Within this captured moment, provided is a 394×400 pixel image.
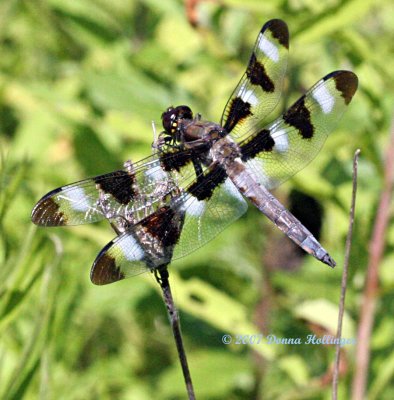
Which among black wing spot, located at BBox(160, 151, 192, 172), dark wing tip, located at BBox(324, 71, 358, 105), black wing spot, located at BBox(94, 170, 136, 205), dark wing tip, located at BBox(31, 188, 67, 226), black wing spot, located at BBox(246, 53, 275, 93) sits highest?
black wing spot, located at BBox(246, 53, 275, 93)

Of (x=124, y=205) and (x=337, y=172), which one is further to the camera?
(x=337, y=172)

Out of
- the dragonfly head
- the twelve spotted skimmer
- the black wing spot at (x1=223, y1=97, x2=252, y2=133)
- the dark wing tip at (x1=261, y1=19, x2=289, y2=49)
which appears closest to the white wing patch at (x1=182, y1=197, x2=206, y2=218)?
the twelve spotted skimmer

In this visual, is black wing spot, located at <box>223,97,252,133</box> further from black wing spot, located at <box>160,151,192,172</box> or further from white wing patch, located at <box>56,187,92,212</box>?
white wing patch, located at <box>56,187,92,212</box>

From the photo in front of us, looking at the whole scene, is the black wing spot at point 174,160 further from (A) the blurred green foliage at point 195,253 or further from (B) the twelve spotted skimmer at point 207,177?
(A) the blurred green foliage at point 195,253

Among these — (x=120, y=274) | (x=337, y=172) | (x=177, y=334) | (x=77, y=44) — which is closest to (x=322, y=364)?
(x=337, y=172)

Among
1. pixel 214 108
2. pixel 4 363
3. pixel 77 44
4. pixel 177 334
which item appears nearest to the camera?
pixel 177 334

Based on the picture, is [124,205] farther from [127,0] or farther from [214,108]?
[127,0]

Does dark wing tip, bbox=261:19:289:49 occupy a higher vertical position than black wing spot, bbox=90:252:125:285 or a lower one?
higher
